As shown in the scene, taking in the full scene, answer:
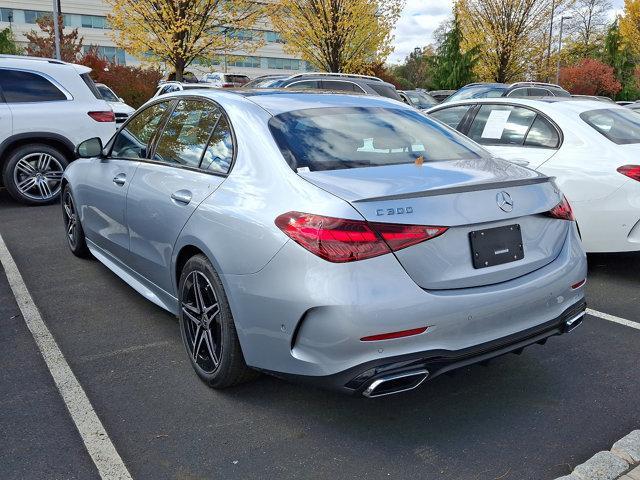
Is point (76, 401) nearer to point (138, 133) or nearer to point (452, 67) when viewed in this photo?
point (138, 133)

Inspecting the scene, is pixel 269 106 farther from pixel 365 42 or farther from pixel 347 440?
pixel 365 42

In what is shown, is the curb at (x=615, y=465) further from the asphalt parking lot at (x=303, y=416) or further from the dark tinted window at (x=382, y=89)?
the dark tinted window at (x=382, y=89)

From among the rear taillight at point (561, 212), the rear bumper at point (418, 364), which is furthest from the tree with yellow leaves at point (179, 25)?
the rear bumper at point (418, 364)

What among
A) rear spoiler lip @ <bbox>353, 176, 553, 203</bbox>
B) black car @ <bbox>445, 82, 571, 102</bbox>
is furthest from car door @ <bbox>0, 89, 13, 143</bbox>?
black car @ <bbox>445, 82, 571, 102</bbox>

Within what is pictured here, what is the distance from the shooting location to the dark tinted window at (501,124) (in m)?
5.81

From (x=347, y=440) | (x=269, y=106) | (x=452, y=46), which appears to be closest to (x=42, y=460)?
(x=347, y=440)

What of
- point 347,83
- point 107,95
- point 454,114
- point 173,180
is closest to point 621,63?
point 347,83

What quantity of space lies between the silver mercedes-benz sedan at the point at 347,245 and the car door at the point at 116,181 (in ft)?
1.43

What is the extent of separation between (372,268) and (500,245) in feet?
2.21

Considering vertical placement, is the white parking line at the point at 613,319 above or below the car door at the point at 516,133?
below

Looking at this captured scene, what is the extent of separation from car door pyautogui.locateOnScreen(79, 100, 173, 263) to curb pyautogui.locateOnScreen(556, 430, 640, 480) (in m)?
3.03

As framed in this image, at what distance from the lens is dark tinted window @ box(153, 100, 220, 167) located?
11.6 feet

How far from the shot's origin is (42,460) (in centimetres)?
268

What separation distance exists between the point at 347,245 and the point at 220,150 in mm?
1192
